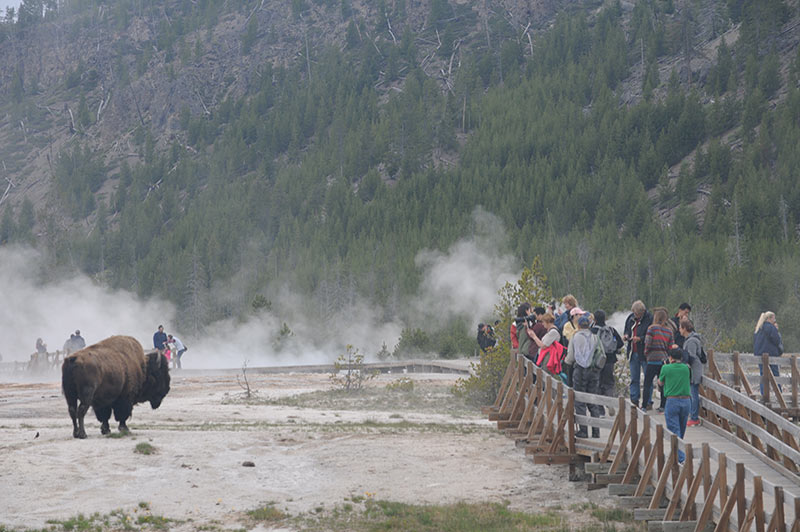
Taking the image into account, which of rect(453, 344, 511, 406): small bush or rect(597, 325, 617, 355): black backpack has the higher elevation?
rect(597, 325, 617, 355): black backpack

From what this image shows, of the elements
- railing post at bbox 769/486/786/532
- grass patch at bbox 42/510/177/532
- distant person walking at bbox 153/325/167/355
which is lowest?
grass patch at bbox 42/510/177/532

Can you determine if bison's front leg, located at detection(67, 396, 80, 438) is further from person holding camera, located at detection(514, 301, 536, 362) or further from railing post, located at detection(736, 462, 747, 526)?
railing post, located at detection(736, 462, 747, 526)

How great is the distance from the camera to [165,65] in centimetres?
14912

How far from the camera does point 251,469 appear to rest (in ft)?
48.4

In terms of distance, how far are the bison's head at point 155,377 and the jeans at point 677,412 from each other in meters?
9.05

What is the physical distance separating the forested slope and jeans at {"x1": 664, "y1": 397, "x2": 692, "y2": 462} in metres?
38.2

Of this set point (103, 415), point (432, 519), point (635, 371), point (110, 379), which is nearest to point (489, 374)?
point (635, 371)

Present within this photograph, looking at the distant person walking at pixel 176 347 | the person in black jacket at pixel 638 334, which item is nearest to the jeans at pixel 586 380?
the person in black jacket at pixel 638 334

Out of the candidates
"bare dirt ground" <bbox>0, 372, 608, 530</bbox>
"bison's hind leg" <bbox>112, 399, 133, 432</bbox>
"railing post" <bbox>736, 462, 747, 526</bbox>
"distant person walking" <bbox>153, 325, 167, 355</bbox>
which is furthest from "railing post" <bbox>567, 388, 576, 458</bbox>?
"distant person walking" <bbox>153, 325, 167, 355</bbox>

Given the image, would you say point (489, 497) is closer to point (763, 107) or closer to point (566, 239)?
point (566, 239)

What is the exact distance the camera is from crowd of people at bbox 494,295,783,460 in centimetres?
1330

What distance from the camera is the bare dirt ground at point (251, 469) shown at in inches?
498

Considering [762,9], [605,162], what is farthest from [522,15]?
[605,162]

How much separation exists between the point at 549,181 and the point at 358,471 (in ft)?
249
